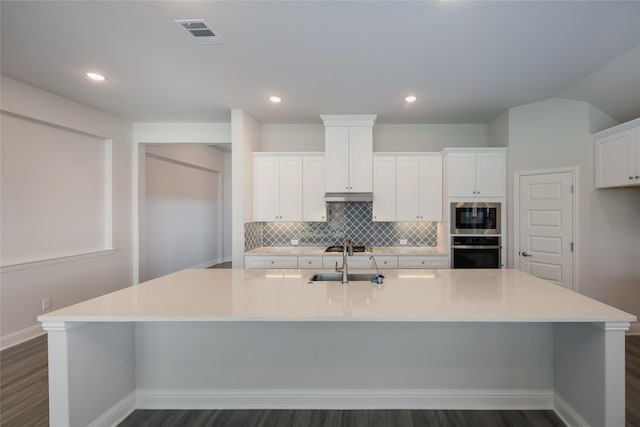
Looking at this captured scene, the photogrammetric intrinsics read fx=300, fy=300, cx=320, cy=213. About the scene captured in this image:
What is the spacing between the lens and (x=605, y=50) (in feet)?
8.27

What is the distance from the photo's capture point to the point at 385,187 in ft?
14.1

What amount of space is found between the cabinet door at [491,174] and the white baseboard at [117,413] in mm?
4253

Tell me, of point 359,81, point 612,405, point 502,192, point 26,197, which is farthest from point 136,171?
point 612,405

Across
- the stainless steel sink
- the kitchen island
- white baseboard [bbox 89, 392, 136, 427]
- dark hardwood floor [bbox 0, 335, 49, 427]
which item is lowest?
dark hardwood floor [bbox 0, 335, 49, 427]

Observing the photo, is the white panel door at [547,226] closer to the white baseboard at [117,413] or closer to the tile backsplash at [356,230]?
the tile backsplash at [356,230]

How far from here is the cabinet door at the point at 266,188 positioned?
4359mm

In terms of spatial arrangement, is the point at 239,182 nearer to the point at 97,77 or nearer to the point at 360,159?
the point at 360,159

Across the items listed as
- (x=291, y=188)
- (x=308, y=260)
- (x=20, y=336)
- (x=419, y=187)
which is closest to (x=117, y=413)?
(x=20, y=336)

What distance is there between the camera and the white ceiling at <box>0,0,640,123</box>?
6.65 ft

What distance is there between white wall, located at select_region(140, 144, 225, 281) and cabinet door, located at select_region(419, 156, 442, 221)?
434cm

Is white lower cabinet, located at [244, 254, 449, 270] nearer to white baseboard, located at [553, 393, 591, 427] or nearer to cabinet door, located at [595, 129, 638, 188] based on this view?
cabinet door, located at [595, 129, 638, 188]

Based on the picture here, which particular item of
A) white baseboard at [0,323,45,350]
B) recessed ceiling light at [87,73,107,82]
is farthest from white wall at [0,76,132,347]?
recessed ceiling light at [87,73,107,82]

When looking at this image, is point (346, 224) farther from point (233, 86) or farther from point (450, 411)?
point (450, 411)

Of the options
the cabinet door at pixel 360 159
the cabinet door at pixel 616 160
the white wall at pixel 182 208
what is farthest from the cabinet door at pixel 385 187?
the white wall at pixel 182 208
